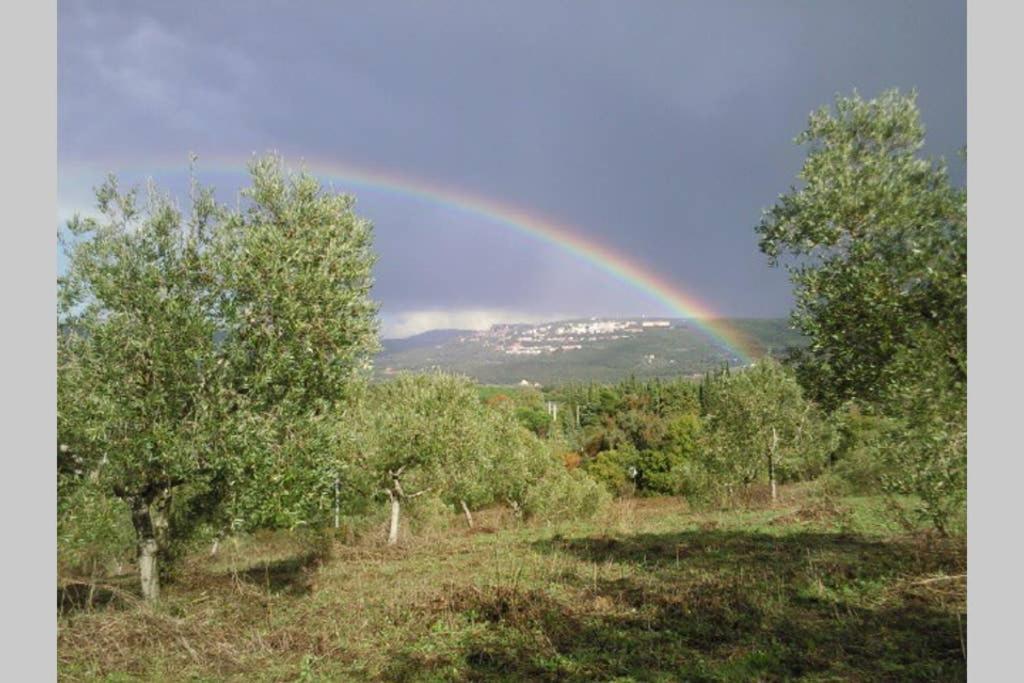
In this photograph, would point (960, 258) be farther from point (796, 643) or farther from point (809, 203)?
point (796, 643)

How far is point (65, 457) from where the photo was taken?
1479 cm

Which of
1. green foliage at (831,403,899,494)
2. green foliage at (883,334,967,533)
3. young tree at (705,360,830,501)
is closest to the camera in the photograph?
green foliage at (883,334,967,533)

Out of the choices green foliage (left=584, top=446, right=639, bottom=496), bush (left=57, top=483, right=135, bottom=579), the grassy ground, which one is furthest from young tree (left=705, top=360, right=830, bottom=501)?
green foliage (left=584, top=446, right=639, bottom=496)

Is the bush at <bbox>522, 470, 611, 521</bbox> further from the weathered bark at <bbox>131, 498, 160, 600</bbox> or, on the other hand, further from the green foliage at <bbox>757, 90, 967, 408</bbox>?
the green foliage at <bbox>757, 90, 967, 408</bbox>

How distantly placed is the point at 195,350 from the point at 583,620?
11.5 metres

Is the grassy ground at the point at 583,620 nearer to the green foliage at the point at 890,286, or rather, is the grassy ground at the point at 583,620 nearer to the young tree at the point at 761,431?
the green foliage at the point at 890,286

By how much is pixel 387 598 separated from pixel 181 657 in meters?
6.31

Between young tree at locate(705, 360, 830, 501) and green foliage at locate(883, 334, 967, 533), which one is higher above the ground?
green foliage at locate(883, 334, 967, 533)

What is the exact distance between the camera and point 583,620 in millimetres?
14805

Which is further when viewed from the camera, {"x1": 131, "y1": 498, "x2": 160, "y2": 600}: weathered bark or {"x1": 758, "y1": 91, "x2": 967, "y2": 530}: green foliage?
{"x1": 131, "y1": 498, "x2": 160, "y2": 600}: weathered bark

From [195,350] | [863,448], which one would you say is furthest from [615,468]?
[195,350]

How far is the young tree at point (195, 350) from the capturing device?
47.7 feet

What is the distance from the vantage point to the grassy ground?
39.2ft

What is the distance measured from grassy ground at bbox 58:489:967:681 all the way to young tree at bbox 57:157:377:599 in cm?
351
